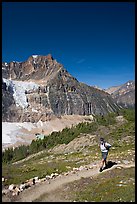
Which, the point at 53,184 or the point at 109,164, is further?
the point at 109,164

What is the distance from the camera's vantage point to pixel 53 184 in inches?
821

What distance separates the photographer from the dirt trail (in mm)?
18291

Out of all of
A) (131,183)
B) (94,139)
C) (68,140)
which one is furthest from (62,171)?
(68,140)

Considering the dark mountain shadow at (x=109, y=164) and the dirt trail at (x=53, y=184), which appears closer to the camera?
the dirt trail at (x=53, y=184)

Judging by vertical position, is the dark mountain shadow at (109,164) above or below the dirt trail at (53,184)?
above

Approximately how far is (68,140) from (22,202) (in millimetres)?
39745

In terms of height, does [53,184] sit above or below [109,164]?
below

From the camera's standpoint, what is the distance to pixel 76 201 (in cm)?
1681

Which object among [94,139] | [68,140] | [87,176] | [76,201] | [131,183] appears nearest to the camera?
[76,201]

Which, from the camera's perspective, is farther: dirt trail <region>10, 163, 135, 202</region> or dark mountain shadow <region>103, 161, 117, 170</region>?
dark mountain shadow <region>103, 161, 117, 170</region>

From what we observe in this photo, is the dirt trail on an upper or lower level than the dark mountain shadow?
lower

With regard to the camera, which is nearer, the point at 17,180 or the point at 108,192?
the point at 108,192

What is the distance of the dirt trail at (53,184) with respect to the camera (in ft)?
60.0

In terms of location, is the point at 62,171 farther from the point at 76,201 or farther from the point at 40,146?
the point at 40,146
